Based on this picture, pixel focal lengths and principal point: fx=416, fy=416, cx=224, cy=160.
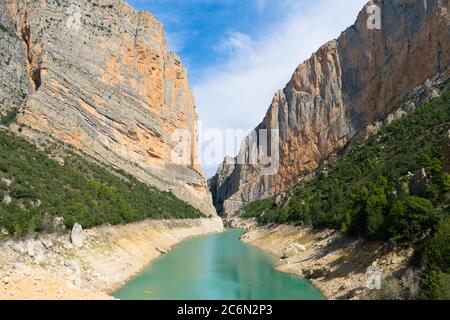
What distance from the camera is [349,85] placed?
117 metres

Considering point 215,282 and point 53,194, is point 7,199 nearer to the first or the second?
point 53,194

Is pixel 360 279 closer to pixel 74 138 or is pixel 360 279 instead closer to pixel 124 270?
pixel 124 270

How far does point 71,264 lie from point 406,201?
65.2ft

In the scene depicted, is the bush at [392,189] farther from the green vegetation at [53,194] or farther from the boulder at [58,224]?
the green vegetation at [53,194]

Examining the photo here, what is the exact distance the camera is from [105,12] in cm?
8769

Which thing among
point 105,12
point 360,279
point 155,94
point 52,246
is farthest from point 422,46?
point 52,246

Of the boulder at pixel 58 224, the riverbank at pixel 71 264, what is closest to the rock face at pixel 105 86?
the riverbank at pixel 71 264

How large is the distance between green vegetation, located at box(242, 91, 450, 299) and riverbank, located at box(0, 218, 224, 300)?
15.6 metres

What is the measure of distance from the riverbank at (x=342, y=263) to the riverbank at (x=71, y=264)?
12.3 metres

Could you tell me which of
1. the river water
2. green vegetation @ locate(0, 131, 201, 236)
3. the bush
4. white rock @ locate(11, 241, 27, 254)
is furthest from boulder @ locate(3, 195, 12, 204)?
the bush

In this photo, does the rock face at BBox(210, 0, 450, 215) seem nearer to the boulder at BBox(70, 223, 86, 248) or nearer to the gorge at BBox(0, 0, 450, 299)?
the gorge at BBox(0, 0, 450, 299)

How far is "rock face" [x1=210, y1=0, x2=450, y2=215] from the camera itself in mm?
86125

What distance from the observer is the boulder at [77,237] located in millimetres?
27656

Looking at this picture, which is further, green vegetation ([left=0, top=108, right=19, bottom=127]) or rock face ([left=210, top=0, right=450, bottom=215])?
rock face ([left=210, top=0, right=450, bottom=215])
